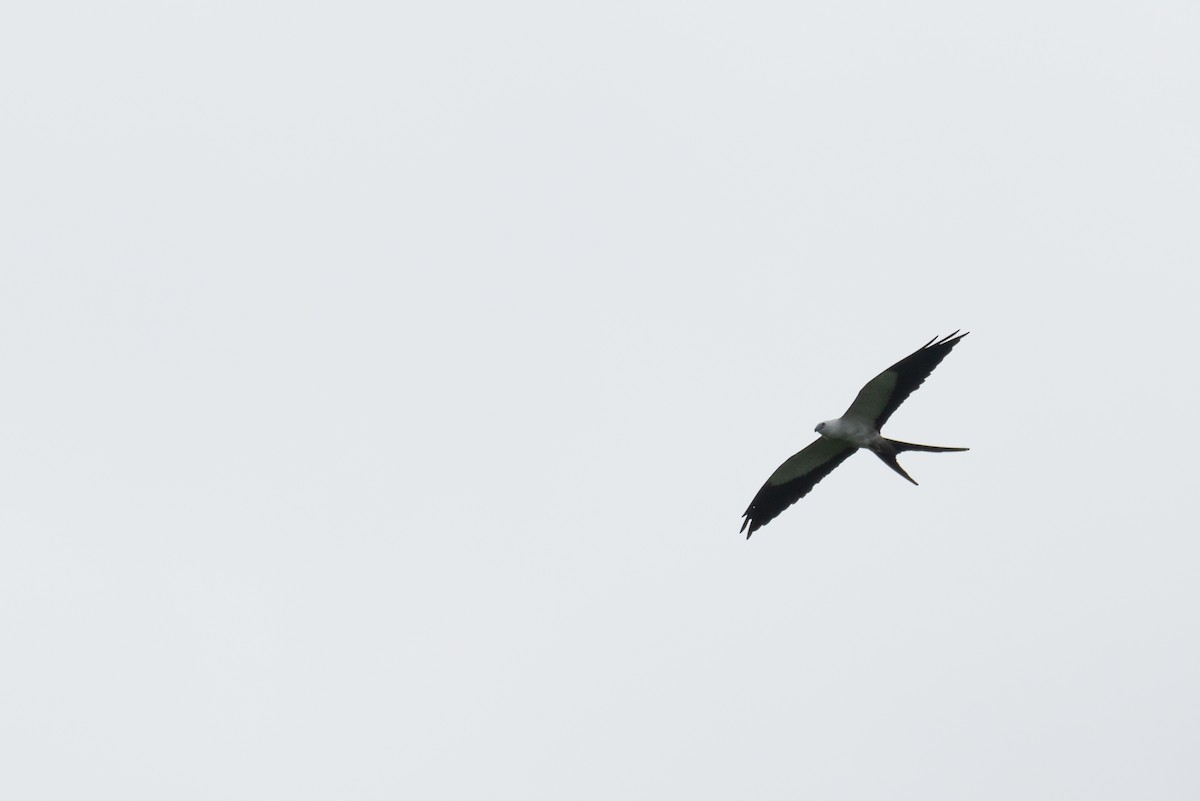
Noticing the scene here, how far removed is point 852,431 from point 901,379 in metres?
1.28

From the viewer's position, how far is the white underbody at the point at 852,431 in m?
24.5

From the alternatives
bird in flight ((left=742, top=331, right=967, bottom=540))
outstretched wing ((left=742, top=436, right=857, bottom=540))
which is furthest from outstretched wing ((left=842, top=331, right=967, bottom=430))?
outstretched wing ((left=742, top=436, right=857, bottom=540))

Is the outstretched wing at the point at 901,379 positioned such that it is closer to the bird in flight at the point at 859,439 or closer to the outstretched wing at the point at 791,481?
the bird in flight at the point at 859,439

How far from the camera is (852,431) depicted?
24.5 meters

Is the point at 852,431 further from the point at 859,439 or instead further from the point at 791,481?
the point at 791,481

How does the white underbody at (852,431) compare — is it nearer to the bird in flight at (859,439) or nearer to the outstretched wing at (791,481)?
the bird in flight at (859,439)

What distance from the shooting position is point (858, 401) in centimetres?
2436

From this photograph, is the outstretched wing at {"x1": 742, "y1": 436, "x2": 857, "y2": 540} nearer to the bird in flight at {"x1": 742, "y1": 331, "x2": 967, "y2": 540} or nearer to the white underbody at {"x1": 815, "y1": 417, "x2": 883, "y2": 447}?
the bird in flight at {"x1": 742, "y1": 331, "x2": 967, "y2": 540}

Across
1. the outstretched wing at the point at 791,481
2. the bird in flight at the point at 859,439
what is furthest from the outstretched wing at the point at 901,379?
the outstretched wing at the point at 791,481

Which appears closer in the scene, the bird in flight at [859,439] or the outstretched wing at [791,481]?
the bird in flight at [859,439]

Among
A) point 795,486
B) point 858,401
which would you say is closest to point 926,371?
point 858,401

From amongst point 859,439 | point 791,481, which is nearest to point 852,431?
point 859,439

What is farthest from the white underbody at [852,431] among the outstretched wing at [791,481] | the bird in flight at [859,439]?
the outstretched wing at [791,481]

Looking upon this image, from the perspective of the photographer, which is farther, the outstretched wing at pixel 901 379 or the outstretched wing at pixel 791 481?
the outstretched wing at pixel 791 481
